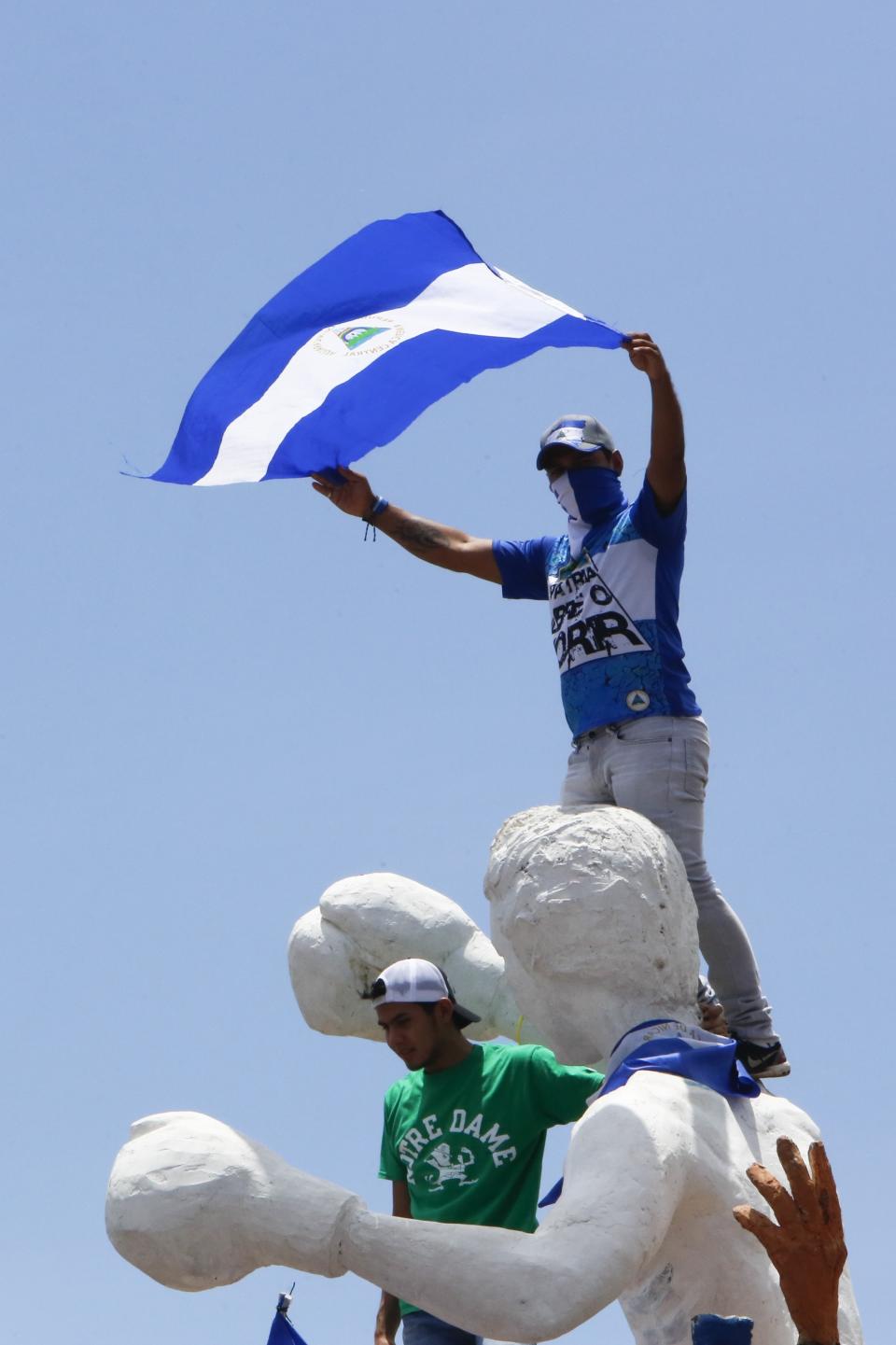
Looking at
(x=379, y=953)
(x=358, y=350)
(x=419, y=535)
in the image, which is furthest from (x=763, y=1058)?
(x=358, y=350)

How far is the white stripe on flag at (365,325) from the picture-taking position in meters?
8.10

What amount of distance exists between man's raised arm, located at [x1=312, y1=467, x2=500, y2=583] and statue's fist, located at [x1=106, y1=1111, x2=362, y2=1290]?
3251 millimetres

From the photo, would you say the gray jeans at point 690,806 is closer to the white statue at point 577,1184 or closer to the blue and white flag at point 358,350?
the white statue at point 577,1184

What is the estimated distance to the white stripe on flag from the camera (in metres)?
8.10

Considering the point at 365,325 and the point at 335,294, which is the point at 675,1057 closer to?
the point at 365,325

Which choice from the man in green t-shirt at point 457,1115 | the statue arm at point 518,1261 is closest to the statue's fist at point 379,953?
the man in green t-shirt at point 457,1115

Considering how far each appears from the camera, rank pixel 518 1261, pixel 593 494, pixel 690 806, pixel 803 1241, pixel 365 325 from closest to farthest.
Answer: pixel 518 1261 < pixel 803 1241 < pixel 690 806 < pixel 593 494 < pixel 365 325

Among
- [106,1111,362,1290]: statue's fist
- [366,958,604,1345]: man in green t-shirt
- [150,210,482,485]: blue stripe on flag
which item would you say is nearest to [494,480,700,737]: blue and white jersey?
[366,958,604,1345]: man in green t-shirt

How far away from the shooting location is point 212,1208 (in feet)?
17.4

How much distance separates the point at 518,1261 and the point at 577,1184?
12.7 inches

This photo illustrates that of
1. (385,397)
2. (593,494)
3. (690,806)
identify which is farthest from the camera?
(385,397)

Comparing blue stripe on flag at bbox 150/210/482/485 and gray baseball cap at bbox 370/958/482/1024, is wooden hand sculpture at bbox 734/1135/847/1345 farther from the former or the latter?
blue stripe on flag at bbox 150/210/482/485

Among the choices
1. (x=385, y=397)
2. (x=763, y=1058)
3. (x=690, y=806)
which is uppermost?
(x=385, y=397)

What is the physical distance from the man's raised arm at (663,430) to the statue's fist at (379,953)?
6.33ft
